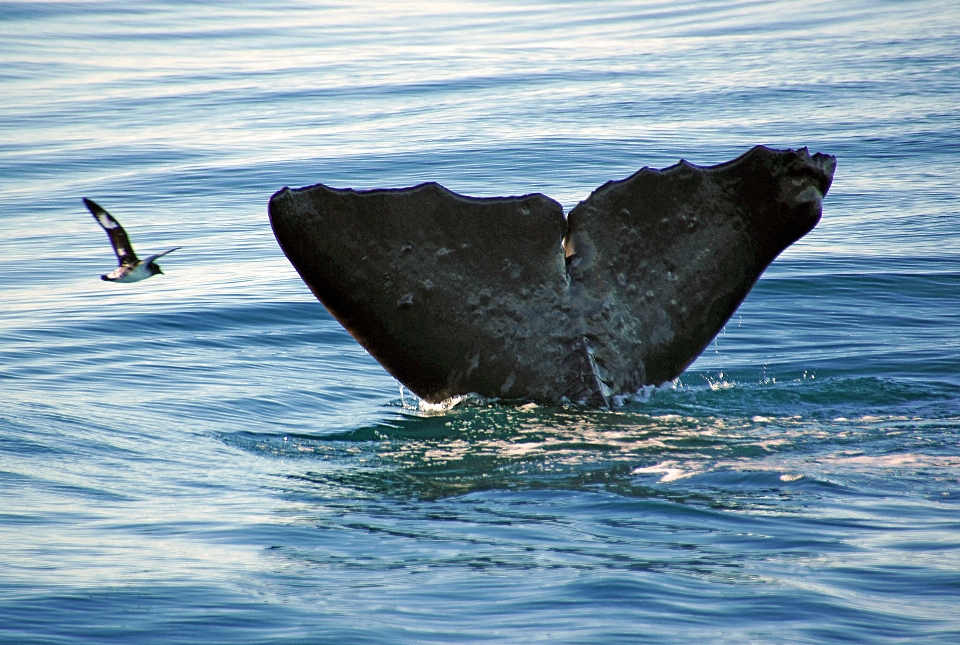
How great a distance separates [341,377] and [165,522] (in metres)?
2.67

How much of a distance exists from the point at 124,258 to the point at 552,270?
258 centimetres

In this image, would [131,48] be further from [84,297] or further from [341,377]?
[341,377]

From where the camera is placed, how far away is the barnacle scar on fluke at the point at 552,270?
5.25 metres

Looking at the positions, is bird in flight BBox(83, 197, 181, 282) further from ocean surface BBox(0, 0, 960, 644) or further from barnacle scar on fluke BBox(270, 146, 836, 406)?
barnacle scar on fluke BBox(270, 146, 836, 406)

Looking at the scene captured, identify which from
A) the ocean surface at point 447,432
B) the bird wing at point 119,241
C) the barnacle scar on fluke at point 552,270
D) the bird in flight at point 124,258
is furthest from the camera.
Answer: the bird wing at point 119,241

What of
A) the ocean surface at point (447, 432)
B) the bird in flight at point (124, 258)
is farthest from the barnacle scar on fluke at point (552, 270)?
the bird in flight at point (124, 258)

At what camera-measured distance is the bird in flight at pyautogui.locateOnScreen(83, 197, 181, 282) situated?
6324 mm

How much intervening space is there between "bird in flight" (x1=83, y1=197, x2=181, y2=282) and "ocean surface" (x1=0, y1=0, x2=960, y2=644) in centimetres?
62

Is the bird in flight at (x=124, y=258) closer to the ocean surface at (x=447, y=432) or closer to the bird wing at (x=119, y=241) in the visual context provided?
the bird wing at (x=119, y=241)

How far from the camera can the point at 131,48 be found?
24.2 meters

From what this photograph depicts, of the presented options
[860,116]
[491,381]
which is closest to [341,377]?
[491,381]

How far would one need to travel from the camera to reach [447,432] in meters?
5.41

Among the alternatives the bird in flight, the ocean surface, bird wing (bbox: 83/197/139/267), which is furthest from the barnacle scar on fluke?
bird wing (bbox: 83/197/139/267)

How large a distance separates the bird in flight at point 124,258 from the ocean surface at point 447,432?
0.62 meters
